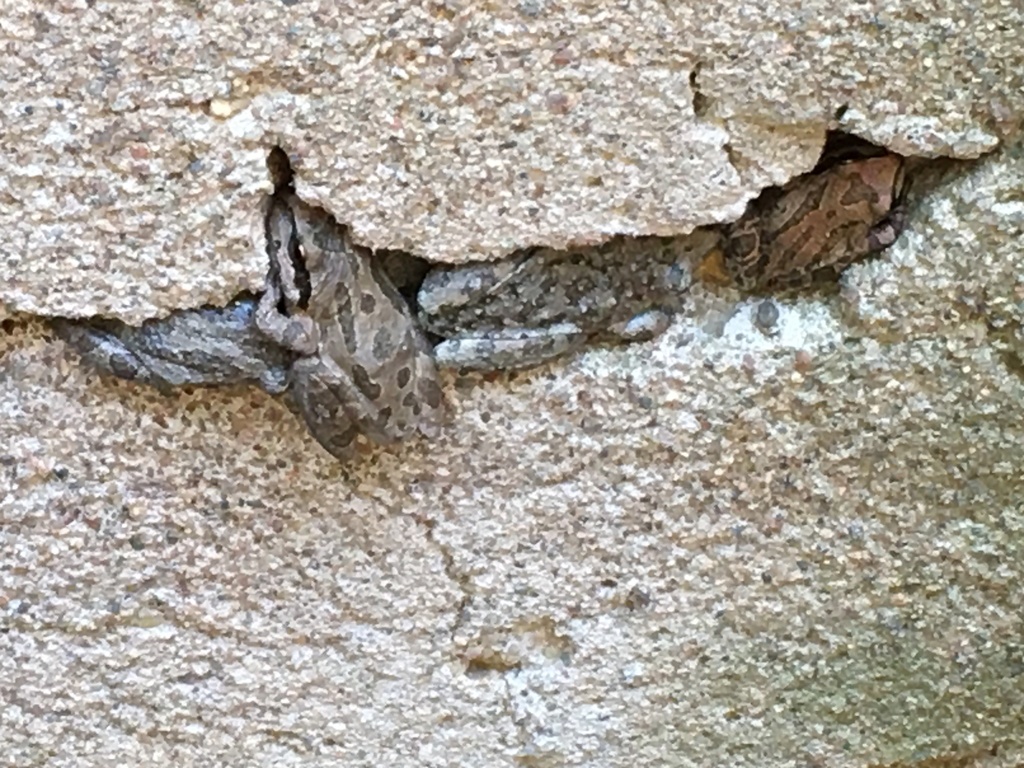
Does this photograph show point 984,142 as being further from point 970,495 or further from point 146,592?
point 146,592

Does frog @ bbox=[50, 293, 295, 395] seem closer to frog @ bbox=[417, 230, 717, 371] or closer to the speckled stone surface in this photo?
the speckled stone surface

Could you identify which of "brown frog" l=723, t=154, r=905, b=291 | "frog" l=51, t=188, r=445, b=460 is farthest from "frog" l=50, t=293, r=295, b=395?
"brown frog" l=723, t=154, r=905, b=291

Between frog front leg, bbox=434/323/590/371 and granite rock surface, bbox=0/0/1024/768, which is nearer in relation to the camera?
granite rock surface, bbox=0/0/1024/768

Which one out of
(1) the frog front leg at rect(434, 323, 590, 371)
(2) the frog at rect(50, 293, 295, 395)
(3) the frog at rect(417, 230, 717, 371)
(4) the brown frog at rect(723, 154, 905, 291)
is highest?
(4) the brown frog at rect(723, 154, 905, 291)

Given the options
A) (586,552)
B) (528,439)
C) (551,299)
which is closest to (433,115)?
(551,299)

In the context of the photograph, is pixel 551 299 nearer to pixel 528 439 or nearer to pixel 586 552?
pixel 528 439

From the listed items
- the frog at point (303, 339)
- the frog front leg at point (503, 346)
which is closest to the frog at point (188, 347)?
the frog at point (303, 339)

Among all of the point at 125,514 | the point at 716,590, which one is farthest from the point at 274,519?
the point at 716,590

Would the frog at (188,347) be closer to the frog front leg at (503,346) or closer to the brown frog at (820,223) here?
the frog front leg at (503,346)
